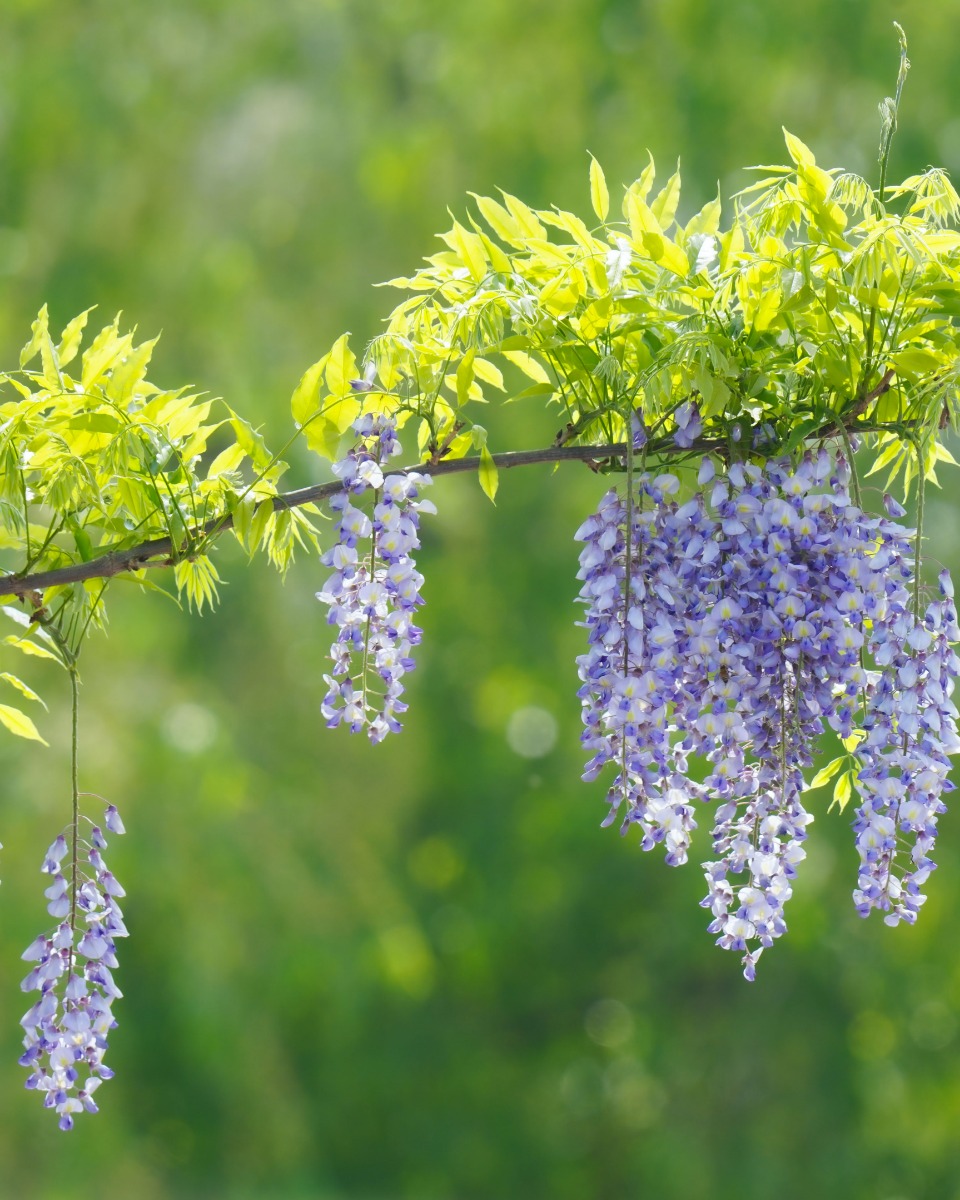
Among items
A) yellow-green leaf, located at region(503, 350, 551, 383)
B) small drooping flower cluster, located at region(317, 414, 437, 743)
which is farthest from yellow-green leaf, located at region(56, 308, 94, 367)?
yellow-green leaf, located at region(503, 350, 551, 383)

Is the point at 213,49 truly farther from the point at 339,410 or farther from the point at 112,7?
the point at 339,410

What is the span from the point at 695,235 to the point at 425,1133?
19.0ft

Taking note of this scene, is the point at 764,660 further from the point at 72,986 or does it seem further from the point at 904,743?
the point at 72,986

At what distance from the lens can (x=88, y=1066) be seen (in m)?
1.50

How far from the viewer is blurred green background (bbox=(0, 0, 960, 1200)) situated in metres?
5.70

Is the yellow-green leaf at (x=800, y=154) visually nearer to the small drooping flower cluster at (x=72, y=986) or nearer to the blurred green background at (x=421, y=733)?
the small drooping flower cluster at (x=72, y=986)

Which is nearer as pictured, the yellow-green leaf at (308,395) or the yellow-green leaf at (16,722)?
the yellow-green leaf at (308,395)

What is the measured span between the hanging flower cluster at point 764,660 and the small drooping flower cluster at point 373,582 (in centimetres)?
16

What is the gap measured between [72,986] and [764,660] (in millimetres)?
697

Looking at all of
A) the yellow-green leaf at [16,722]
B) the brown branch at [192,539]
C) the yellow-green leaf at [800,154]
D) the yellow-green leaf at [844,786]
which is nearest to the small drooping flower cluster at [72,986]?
the yellow-green leaf at [16,722]

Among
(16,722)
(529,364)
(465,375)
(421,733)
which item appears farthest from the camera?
(421,733)

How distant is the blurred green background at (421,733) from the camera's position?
5.70 metres

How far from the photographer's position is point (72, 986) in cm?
149

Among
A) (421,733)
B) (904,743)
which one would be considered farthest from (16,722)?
(421,733)
